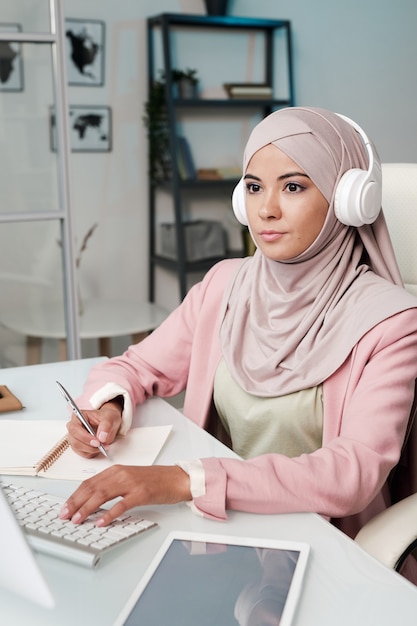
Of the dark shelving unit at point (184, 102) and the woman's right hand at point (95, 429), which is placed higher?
the dark shelving unit at point (184, 102)

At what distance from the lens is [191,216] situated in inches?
170

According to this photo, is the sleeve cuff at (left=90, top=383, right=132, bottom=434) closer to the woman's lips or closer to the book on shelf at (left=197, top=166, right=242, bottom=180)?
the woman's lips

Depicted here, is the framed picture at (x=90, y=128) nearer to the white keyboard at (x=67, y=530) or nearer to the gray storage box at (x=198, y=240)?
the gray storage box at (x=198, y=240)

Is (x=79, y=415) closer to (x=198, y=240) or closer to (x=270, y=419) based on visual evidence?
(x=270, y=419)

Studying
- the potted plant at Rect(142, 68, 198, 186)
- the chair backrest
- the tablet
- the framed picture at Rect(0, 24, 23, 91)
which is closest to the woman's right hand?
the tablet

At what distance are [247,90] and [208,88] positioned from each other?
21 cm

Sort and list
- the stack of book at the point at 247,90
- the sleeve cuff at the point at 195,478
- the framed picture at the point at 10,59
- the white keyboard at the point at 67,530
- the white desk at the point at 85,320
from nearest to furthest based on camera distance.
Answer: the white keyboard at the point at 67,530 → the sleeve cuff at the point at 195,478 → the framed picture at the point at 10,59 → the white desk at the point at 85,320 → the stack of book at the point at 247,90

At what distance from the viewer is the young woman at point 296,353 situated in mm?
1069

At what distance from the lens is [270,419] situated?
55.2 inches

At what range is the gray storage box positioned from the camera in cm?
408

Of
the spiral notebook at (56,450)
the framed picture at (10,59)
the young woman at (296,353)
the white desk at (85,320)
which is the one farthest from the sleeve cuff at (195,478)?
the framed picture at (10,59)

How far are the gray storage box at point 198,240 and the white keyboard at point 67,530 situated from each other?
311 cm

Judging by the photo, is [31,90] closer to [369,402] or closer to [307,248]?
[307,248]

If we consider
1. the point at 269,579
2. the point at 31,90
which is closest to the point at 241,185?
the point at 269,579
